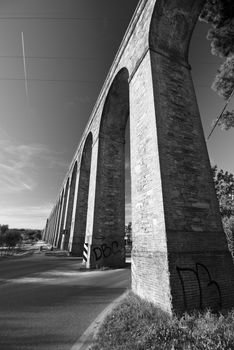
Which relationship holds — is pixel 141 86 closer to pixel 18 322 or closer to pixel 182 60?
pixel 182 60

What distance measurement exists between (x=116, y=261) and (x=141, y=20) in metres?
11.9

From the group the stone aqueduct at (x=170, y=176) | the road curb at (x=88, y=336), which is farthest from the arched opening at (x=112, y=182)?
the road curb at (x=88, y=336)

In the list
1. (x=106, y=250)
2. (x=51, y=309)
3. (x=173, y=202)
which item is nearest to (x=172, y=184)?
(x=173, y=202)

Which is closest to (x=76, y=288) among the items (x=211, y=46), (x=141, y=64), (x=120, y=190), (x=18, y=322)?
(x=18, y=322)

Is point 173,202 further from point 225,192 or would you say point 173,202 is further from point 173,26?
point 225,192

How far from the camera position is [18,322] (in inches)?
156

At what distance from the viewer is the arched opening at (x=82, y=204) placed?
16405 millimetres

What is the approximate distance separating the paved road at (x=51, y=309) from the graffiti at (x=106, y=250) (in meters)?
2.51

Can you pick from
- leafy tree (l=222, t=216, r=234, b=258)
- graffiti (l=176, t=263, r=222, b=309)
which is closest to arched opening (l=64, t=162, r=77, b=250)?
leafy tree (l=222, t=216, r=234, b=258)

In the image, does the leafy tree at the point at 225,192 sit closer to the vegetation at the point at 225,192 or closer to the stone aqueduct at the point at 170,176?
the vegetation at the point at 225,192

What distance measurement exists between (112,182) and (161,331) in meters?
9.01

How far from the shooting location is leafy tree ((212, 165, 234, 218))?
20422mm

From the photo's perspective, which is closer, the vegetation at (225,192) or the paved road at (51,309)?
the paved road at (51,309)

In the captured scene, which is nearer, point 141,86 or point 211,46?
point 141,86
